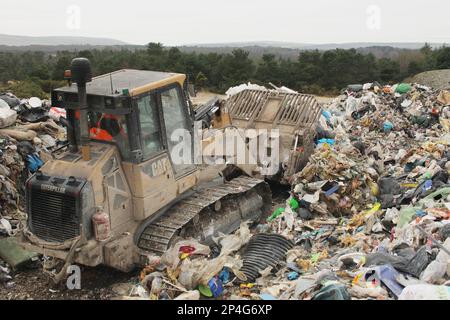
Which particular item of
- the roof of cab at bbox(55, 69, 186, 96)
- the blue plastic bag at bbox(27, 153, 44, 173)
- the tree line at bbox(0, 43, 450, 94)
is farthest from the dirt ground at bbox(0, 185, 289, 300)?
the tree line at bbox(0, 43, 450, 94)

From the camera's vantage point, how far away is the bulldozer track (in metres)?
6.07

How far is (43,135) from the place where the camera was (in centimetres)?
1012

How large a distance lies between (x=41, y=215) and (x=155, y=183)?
4.31 feet

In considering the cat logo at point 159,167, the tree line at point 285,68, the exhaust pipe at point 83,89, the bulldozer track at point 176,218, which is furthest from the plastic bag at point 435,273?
the tree line at point 285,68

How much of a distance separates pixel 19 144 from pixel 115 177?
168 inches

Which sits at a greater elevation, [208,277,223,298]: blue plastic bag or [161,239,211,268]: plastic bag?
[161,239,211,268]: plastic bag

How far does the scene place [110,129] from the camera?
5902 mm

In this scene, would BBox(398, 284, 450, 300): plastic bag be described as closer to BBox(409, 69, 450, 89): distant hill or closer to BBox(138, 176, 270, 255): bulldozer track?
BBox(138, 176, 270, 255): bulldozer track

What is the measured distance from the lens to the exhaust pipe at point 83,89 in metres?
5.35

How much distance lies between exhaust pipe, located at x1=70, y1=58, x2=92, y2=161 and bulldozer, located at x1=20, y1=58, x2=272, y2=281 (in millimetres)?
10

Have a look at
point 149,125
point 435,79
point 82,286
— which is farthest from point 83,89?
point 435,79

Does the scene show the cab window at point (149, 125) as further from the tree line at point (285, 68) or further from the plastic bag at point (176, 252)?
the tree line at point (285, 68)

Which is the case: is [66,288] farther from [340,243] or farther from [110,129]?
[340,243]

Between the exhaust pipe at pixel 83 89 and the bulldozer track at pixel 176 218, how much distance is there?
1.18 m
